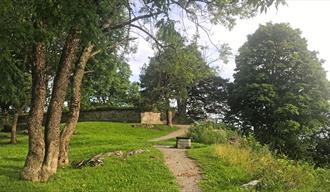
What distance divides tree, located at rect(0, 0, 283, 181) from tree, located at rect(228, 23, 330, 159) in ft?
71.6

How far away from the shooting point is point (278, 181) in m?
12.0

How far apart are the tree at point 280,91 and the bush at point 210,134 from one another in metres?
5.88

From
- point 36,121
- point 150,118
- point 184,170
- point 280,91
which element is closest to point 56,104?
point 36,121

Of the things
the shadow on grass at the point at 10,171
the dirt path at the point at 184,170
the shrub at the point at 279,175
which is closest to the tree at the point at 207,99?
the dirt path at the point at 184,170

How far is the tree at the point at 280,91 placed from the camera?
36875 mm

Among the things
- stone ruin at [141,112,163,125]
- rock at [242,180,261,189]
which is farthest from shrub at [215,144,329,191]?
stone ruin at [141,112,163,125]

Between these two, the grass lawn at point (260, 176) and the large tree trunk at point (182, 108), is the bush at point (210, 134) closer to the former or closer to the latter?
the grass lawn at point (260, 176)

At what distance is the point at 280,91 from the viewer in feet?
→ 129

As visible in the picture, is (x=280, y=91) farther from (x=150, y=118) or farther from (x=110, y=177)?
(x=110, y=177)

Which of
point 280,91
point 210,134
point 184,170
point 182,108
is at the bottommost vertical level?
point 184,170

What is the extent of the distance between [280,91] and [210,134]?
12.7 m

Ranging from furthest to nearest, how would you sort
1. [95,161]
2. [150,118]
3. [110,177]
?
[150,118]
[95,161]
[110,177]

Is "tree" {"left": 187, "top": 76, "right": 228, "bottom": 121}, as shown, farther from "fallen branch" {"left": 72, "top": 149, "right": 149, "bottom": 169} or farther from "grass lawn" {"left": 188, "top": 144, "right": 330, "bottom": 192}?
"grass lawn" {"left": 188, "top": 144, "right": 330, "bottom": 192}

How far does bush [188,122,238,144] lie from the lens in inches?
1064
